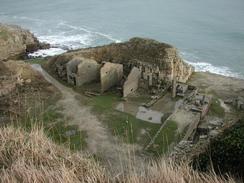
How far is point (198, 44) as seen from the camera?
68.8 metres

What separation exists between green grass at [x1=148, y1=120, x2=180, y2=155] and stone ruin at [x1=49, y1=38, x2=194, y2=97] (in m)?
7.70

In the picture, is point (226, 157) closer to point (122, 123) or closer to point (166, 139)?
point (166, 139)

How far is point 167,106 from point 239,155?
20.9 metres

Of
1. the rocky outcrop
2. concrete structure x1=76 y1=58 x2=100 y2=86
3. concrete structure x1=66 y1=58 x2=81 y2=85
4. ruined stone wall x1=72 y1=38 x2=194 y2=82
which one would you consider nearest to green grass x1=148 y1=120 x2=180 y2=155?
ruined stone wall x1=72 y1=38 x2=194 y2=82

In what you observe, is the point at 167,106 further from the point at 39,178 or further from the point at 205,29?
the point at 205,29

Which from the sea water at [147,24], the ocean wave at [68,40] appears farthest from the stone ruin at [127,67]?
the ocean wave at [68,40]

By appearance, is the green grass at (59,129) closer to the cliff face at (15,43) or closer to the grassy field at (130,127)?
the grassy field at (130,127)

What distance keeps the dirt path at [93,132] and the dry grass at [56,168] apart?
35.3 ft

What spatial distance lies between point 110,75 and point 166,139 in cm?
1248

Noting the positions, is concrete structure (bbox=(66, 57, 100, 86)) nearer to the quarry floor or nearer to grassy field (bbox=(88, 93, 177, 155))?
the quarry floor

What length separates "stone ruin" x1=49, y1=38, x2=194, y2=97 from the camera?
36.7 meters

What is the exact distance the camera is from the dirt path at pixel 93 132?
2415 cm

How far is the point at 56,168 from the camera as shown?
9.41 metres

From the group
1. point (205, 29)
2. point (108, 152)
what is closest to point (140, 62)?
point (108, 152)
